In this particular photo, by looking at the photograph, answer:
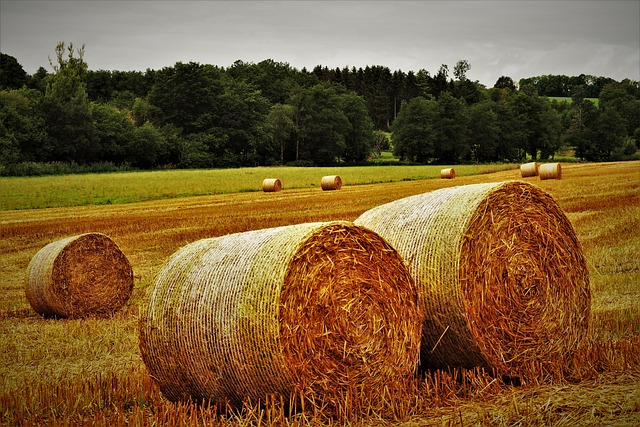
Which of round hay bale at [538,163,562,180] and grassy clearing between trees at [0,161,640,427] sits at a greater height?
round hay bale at [538,163,562,180]

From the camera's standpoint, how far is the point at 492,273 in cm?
703

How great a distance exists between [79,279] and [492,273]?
7.16m

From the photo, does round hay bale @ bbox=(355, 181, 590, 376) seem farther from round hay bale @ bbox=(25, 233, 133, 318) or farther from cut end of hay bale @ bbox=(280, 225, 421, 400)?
round hay bale @ bbox=(25, 233, 133, 318)

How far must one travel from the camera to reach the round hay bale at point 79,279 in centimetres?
1146

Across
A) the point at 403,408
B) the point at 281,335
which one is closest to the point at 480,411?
the point at 403,408

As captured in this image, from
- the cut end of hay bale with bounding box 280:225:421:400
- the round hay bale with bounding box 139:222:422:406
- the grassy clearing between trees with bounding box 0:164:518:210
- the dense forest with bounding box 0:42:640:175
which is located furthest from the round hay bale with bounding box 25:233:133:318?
the dense forest with bounding box 0:42:640:175

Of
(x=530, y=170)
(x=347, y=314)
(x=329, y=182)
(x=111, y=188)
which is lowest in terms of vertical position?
(x=111, y=188)

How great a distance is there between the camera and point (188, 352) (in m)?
6.13

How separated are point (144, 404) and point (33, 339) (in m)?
3.83

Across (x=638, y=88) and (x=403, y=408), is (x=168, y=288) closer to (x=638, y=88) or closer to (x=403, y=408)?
(x=403, y=408)

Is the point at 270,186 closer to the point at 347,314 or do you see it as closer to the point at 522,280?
the point at 522,280

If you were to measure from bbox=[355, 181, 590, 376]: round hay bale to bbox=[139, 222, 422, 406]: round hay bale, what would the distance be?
450 mm

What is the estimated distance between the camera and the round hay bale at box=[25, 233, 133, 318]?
11.5 meters

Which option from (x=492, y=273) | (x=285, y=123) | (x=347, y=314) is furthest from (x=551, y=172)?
(x=285, y=123)
